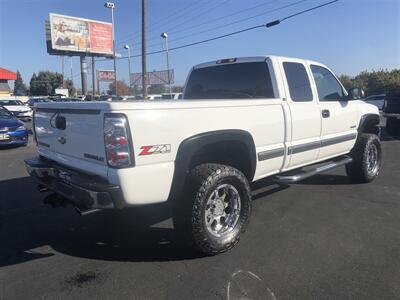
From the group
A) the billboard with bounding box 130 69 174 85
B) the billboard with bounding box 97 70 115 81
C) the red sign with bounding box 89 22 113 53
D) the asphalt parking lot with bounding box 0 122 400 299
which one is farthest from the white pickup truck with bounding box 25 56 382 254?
the billboard with bounding box 97 70 115 81

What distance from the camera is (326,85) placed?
5.64 m

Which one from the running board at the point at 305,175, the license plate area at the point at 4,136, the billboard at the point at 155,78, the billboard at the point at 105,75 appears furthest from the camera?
the billboard at the point at 105,75

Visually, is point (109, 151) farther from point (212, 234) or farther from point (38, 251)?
point (38, 251)

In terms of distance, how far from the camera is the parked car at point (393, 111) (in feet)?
44.9

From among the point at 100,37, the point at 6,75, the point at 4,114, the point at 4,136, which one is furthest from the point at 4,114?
the point at 6,75

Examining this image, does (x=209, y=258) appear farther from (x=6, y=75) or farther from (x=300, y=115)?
(x=6, y=75)

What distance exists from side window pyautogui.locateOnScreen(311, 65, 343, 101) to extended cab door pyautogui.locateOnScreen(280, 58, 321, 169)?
0.28 metres

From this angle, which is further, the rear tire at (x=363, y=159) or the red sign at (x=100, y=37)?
the red sign at (x=100, y=37)

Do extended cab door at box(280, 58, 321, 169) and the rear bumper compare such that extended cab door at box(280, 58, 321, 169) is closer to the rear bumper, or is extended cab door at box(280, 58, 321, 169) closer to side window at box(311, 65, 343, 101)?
side window at box(311, 65, 343, 101)

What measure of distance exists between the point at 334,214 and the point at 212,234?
6.82ft

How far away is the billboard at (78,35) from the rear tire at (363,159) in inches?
1766

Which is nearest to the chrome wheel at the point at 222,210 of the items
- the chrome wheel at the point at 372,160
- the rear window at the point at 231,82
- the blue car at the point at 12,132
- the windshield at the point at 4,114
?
the rear window at the point at 231,82

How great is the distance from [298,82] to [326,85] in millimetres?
871

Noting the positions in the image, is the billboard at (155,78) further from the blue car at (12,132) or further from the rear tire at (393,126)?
the blue car at (12,132)
